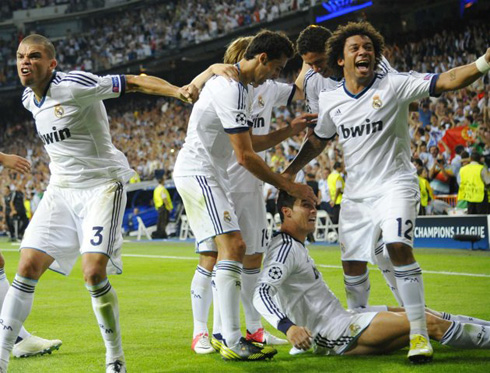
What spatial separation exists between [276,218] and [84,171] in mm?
16472

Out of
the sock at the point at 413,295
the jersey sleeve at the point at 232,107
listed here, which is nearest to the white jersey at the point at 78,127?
the jersey sleeve at the point at 232,107

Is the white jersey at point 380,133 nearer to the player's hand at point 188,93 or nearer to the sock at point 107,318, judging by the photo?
the player's hand at point 188,93

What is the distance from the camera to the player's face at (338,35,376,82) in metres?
5.84

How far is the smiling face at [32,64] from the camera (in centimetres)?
537

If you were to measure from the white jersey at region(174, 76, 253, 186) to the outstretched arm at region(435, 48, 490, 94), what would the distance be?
4.89 ft

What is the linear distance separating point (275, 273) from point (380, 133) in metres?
1.37

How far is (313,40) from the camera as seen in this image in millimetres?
6684

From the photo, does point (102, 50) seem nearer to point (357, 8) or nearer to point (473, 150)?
point (357, 8)

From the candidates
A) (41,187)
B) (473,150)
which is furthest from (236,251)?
(41,187)

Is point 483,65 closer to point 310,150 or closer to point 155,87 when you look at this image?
point 310,150

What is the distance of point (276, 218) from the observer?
2183 centimetres

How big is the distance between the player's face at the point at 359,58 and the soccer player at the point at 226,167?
47cm

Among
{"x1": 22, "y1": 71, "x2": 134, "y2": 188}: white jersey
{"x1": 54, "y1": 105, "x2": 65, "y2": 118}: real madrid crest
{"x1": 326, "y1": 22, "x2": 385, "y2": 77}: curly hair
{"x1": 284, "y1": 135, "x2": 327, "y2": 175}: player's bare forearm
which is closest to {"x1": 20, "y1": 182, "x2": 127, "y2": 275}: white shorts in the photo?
{"x1": 22, "y1": 71, "x2": 134, "y2": 188}: white jersey

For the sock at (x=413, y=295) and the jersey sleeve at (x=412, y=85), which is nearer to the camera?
the sock at (x=413, y=295)
